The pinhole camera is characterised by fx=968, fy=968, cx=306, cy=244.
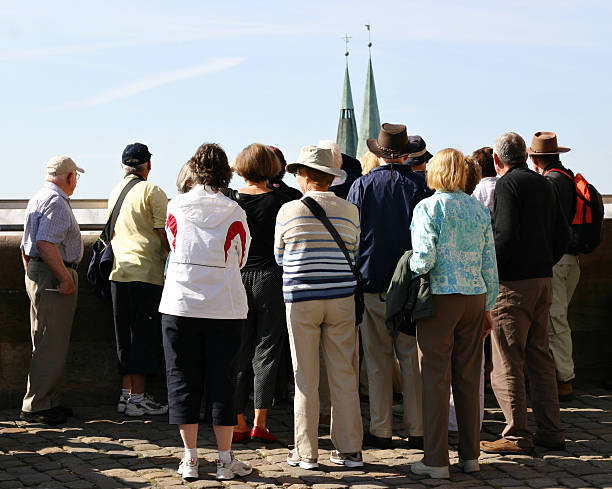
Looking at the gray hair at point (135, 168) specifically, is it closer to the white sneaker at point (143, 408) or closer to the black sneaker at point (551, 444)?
the white sneaker at point (143, 408)

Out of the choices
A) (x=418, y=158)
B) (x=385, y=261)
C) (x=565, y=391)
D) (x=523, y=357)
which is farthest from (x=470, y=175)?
(x=565, y=391)

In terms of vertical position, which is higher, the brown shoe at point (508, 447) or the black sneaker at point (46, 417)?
the black sneaker at point (46, 417)

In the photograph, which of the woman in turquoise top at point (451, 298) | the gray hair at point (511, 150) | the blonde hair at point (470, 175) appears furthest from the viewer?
the gray hair at point (511, 150)

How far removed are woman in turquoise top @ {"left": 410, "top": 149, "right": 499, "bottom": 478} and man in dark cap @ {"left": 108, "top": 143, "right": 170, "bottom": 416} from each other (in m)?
2.36

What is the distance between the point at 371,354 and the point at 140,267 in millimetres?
1908

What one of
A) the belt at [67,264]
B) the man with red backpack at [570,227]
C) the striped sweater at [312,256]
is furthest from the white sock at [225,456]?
the man with red backpack at [570,227]

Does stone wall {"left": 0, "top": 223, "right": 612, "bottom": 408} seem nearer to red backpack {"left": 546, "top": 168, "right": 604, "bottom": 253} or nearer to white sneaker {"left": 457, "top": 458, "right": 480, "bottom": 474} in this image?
white sneaker {"left": 457, "top": 458, "right": 480, "bottom": 474}

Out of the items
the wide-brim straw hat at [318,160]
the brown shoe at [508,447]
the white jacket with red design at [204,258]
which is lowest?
the brown shoe at [508,447]

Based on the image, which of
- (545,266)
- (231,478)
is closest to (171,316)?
(231,478)

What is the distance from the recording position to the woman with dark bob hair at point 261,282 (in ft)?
20.7

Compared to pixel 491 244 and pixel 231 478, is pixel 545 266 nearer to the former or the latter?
pixel 491 244

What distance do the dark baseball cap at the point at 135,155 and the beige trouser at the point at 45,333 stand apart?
3.07 ft

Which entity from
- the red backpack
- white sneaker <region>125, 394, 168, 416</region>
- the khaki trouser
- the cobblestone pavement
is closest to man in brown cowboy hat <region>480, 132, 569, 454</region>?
the khaki trouser

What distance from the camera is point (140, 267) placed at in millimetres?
7176
